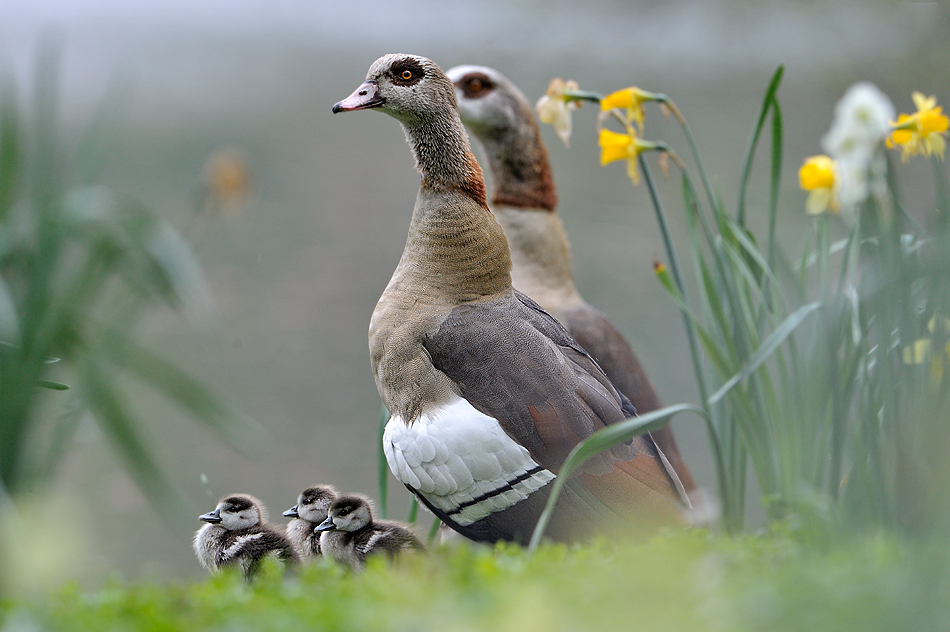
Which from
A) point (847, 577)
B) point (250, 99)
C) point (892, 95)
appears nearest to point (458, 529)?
point (847, 577)

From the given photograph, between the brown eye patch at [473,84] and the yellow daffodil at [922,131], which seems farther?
the brown eye patch at [473,84]

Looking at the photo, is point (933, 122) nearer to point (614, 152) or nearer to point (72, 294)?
point (614, 152)

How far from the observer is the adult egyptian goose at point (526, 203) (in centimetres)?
258

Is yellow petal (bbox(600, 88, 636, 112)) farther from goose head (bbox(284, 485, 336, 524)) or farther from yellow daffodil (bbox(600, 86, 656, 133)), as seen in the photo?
goose head (bbox(284, 485, 336, 524))

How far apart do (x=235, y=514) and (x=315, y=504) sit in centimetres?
18

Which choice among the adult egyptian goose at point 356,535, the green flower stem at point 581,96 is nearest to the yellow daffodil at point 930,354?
the green flower stem at point 581,96

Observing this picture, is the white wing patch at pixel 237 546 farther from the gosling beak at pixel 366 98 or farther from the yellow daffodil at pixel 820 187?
the yellow daffodil at pixel 820 187

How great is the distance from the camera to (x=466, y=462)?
5.66 ft

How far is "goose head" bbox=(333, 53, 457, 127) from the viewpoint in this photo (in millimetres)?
1908

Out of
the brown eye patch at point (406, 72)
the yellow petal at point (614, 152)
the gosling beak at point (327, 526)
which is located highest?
the brown eye patch at point (406, 72)

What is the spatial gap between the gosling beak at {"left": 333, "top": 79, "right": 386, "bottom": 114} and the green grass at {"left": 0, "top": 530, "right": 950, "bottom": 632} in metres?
1.02

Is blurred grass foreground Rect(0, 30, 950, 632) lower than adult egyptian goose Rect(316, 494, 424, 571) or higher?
higher

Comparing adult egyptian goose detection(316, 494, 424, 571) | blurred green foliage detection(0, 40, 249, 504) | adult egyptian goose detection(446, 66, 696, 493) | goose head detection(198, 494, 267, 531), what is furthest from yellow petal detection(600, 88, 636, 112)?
blurred green foliage detection(0, 40, 249, 504)

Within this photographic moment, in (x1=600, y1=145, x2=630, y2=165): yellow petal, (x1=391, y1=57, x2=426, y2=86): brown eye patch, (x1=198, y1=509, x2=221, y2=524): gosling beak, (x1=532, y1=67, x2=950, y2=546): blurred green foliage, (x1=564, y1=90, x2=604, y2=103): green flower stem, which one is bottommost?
(x1=198, y1=509, x2=221, y2=524): gosling beak
